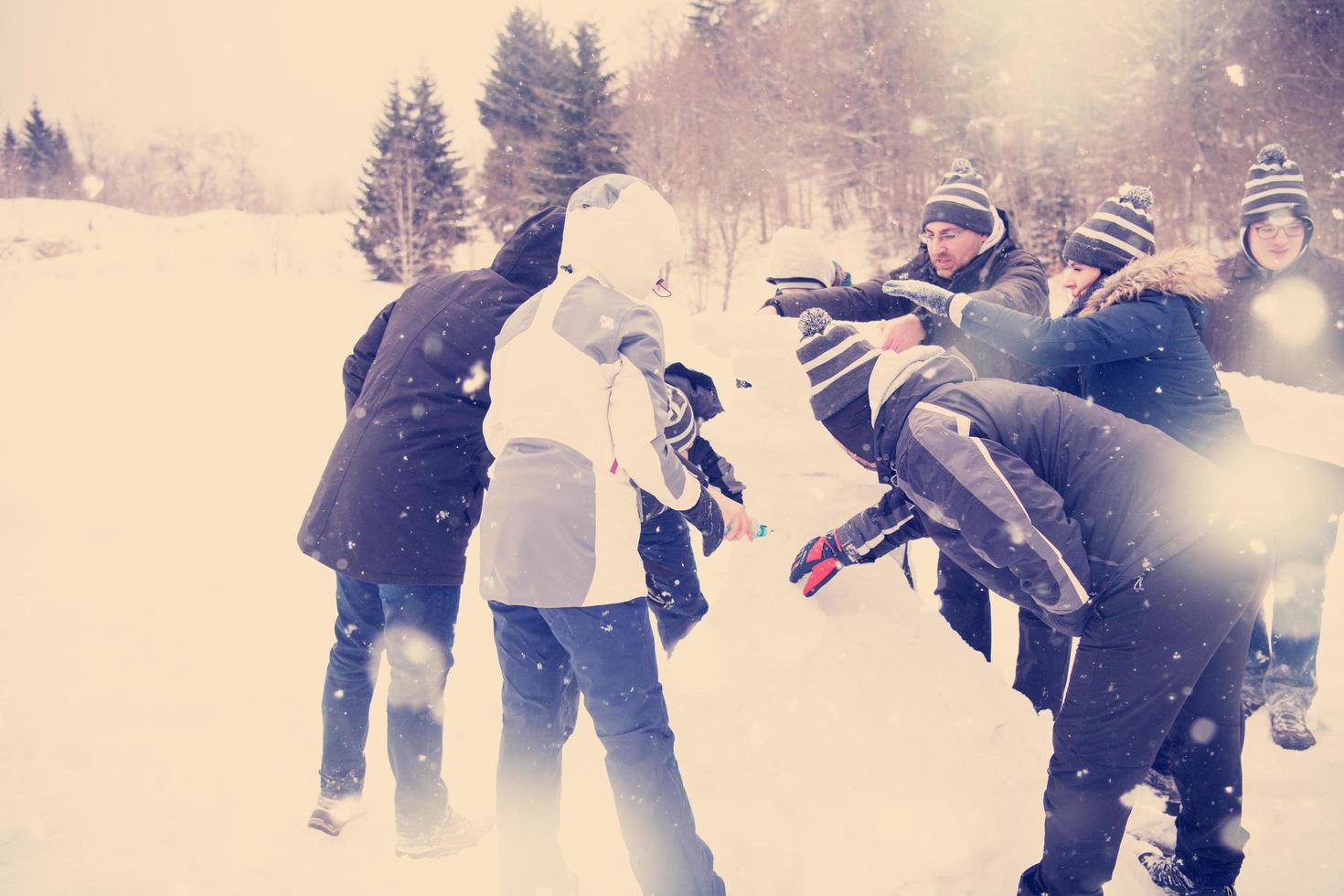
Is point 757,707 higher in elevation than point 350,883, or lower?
higher

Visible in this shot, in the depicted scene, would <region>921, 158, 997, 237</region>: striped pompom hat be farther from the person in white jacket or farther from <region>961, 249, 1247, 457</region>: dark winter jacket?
the person in white jacket

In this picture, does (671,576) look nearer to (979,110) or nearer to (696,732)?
(696,732)

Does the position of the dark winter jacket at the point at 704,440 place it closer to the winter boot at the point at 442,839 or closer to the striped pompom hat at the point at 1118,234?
the striped pompom hat at the point at 1118,234

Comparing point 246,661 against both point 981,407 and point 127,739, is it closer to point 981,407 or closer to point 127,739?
point 127,739

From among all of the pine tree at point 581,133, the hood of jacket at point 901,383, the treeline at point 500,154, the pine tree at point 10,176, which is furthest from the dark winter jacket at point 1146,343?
the pine tree at point 10,176

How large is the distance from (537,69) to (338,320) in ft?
49.8

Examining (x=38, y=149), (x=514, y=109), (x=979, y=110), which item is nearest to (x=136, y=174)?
(x=38, y=149)

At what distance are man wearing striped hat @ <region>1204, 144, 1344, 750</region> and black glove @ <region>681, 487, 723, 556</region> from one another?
219cm

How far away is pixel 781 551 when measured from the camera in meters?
2.84

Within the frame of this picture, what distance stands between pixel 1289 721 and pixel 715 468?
8.00 feet

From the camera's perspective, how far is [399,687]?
243 cm

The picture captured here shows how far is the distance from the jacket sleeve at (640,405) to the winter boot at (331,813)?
1.66 meters

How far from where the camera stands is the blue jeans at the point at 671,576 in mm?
2724

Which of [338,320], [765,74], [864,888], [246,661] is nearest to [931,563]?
[864,888]
